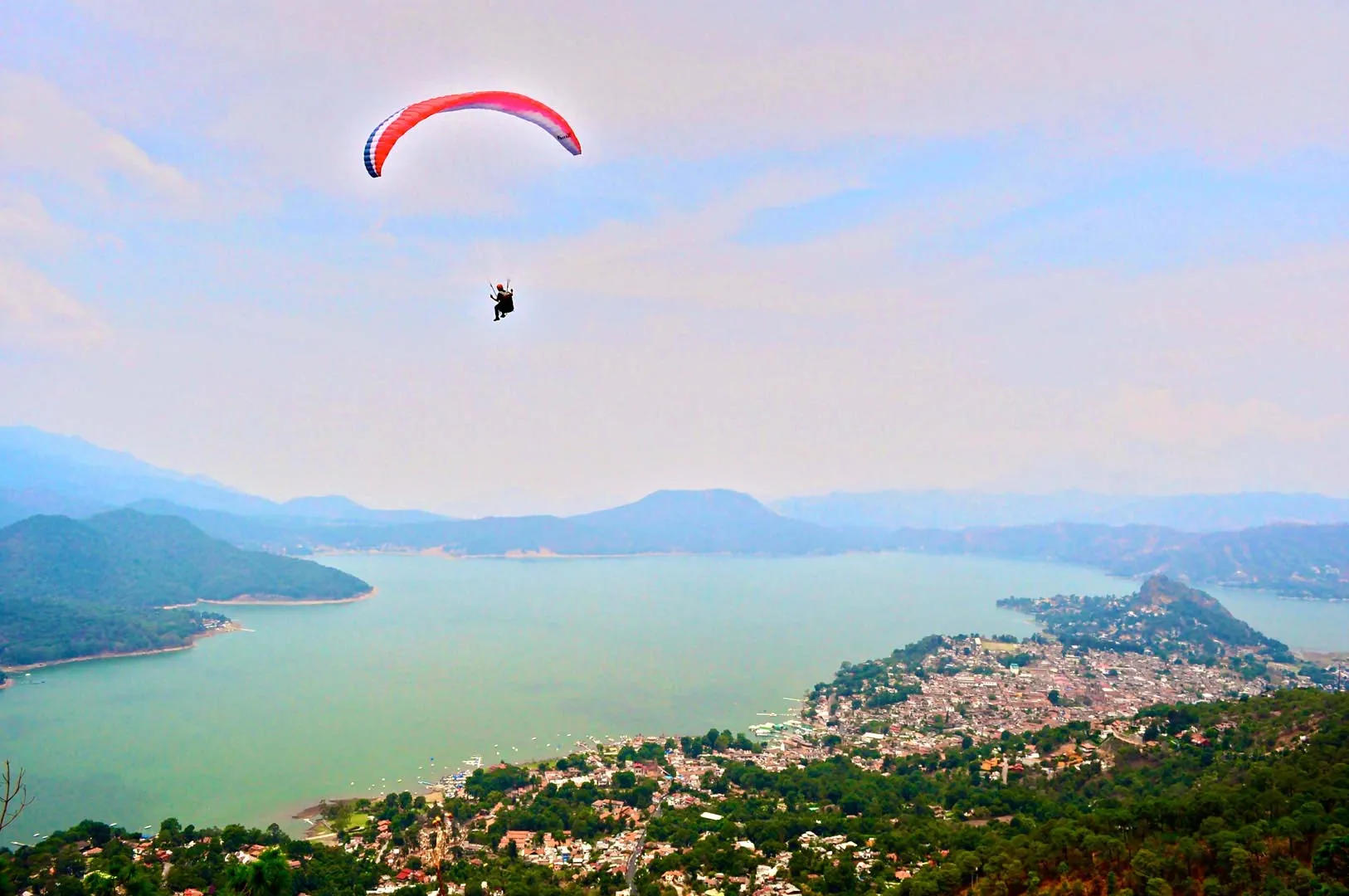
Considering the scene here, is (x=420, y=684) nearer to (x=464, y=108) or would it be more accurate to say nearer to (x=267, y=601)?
(x=464, y=108)

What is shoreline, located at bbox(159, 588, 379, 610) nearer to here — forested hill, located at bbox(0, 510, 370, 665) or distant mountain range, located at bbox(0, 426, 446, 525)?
forested hill, located at bbox(0, 510, 370, 665)

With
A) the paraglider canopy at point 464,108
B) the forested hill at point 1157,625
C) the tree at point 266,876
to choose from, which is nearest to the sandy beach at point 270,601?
the forested hill at point 1157,625

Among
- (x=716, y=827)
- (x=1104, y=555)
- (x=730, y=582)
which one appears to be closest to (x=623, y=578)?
(x=730, y=582)

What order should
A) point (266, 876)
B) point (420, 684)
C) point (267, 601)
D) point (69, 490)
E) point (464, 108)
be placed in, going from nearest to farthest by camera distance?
point (464, 108) → point (266, 876) → point (420, 684) → point (267, 601) → point (69, 490)

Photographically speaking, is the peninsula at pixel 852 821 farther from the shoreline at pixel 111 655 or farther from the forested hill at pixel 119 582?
the forested hill at pixel 119 582

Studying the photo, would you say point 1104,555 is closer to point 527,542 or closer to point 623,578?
point 623,578

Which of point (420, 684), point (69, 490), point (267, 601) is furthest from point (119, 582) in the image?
point (69, 490)
